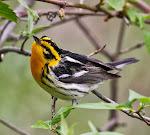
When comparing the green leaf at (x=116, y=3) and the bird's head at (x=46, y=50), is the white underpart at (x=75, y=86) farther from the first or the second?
the green leaf at (x=116, y=3)

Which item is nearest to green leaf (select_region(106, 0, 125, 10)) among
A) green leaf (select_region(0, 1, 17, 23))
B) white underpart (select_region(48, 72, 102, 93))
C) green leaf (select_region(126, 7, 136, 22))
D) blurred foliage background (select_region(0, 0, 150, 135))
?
green leaf (select_region(126, 7, 136, 22))

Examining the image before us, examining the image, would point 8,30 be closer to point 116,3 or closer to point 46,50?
point 46,50

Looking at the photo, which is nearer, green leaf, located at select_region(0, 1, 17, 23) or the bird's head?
green leaf, located at select_region(0, 1, 17, 23)

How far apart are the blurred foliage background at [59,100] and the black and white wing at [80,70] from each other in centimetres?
67

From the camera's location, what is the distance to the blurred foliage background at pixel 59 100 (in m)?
4.74

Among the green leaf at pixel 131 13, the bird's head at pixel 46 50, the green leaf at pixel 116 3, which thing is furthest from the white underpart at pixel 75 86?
the green leaf at pixel 116 3

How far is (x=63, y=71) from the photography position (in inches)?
143

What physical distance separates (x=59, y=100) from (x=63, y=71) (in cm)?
244

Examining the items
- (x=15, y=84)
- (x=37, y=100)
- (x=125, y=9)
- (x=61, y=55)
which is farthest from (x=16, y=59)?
(x=125, y=9)

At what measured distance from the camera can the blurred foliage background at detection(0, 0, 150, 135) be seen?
187 inches

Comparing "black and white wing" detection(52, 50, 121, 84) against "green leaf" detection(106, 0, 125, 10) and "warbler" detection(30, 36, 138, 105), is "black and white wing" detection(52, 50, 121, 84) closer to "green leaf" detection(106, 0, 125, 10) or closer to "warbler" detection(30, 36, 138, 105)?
"warbler" detection(30, 36, 138, 105)

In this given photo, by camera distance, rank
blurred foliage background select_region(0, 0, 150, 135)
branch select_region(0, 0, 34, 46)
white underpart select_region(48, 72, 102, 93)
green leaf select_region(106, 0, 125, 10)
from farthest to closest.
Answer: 1. blurred foliage background select_region(0, 0, 150, 135)
2. branch select_region(0, 0, 34, 46)
3. white underpart select_region(48, 72, 102, 93)
4. green leaf select_region(106, 0, 125, 10)

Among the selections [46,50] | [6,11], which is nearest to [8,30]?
[46,50]

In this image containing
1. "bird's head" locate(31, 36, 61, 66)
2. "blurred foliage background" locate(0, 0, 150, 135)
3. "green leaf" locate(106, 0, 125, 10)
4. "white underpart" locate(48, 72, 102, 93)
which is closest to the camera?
"green leaf" locate(106, 0, 125, 10)
